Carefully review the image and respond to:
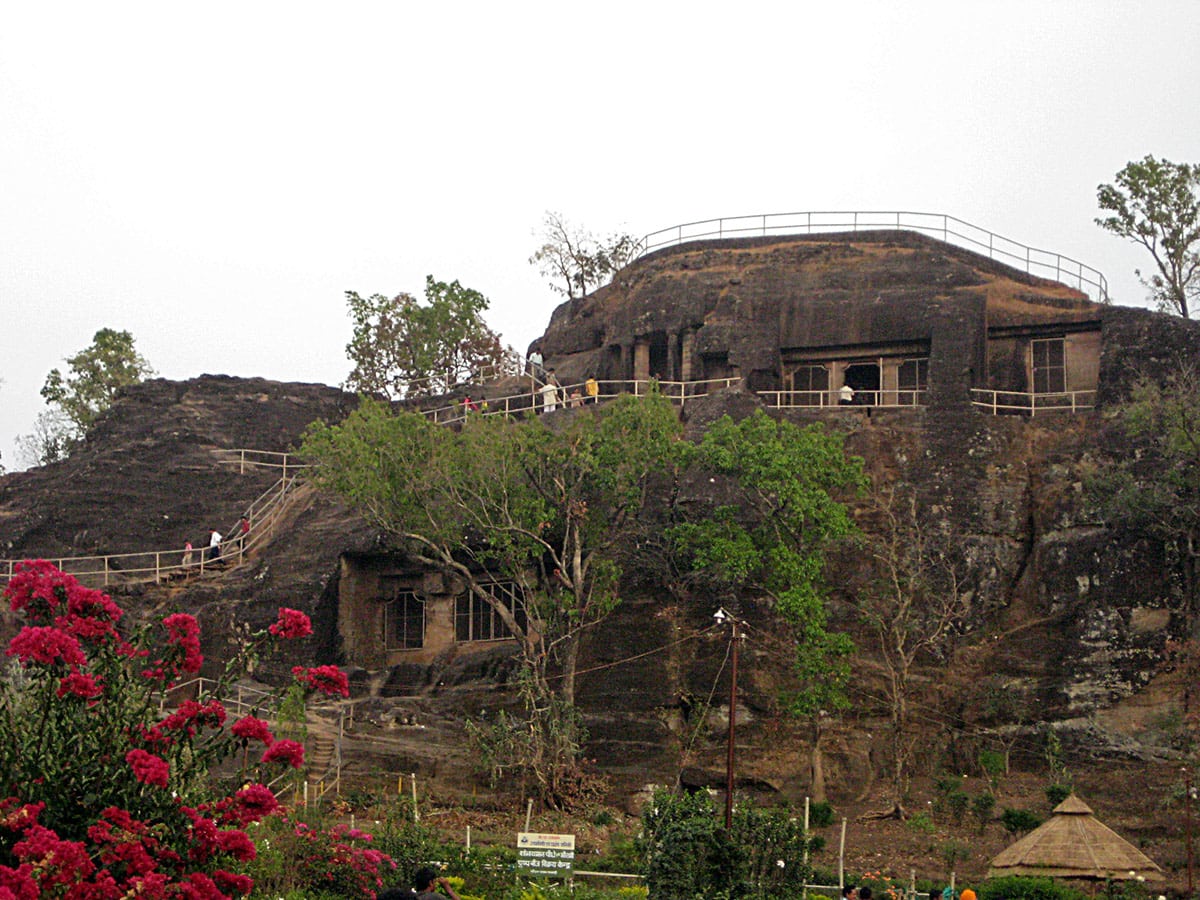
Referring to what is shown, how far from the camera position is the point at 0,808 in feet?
49.6

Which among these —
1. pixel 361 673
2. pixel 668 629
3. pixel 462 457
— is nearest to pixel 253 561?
pixel 361 673

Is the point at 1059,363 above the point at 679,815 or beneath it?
above

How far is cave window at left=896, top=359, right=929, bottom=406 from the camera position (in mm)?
46125

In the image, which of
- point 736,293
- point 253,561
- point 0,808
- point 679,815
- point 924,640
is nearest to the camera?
point 0,808

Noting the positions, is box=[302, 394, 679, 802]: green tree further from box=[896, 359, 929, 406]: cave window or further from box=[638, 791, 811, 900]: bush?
box=[638, 791, 811, 900]: bush

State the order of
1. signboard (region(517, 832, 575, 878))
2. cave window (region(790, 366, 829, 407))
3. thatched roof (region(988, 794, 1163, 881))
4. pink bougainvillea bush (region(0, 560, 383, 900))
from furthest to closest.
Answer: cave window (region(790, 366, 829, 407)) < thatched roof (region(988, 794, 1163, 881)) < signboard (region(517, 832, 575, 878)) < pink bougainvillea bush (region(0, 560, 383, 900))

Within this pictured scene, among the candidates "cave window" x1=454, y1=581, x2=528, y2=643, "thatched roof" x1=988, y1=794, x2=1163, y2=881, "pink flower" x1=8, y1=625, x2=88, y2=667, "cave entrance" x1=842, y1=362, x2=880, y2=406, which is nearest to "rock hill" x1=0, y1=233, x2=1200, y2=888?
"cave entrance" x1=842, y1=362, x2=880, y2=406

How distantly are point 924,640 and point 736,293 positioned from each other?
570 inches

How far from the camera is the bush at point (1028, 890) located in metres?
26.7

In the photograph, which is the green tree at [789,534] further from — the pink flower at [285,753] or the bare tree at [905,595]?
the pink flower at [285,753]

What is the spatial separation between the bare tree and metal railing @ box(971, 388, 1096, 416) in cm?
435

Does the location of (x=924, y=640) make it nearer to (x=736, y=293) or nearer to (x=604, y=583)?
(x=604, y=583)

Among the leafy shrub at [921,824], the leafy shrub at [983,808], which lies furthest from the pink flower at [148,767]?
the leafy shrub at [983,808]

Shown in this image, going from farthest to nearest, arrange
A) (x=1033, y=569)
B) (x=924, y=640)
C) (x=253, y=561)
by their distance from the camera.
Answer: (x=253, y=561), (x=1033, y=569), (x=924, y=640)
